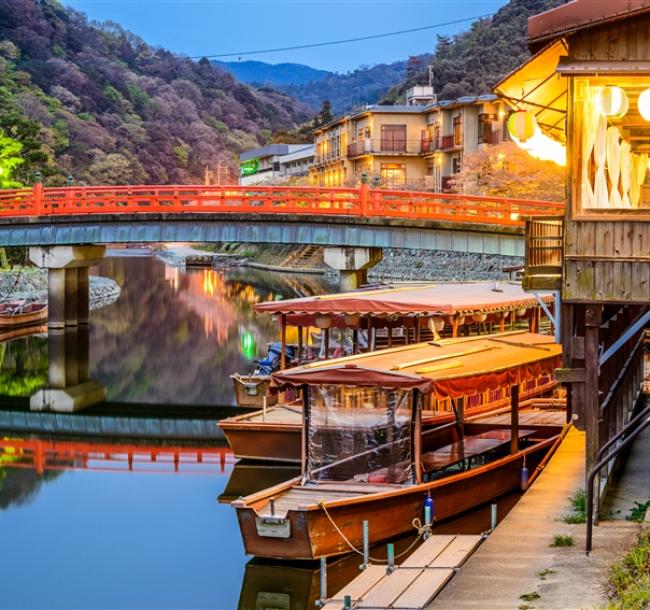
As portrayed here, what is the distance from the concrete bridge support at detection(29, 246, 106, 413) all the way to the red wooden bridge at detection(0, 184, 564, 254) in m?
0.94

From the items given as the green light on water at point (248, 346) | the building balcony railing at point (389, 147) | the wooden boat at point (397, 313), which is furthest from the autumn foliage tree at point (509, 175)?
the wooden boat at point (397, 313)

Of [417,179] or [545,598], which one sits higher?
[417,179]

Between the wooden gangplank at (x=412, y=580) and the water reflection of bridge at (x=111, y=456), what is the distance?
11.7 m

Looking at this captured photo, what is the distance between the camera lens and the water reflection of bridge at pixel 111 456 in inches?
981

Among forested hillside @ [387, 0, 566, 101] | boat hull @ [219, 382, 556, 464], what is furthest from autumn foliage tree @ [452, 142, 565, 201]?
forested hillside @ [387, 0, 566, 101]

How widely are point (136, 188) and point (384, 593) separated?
33784mm

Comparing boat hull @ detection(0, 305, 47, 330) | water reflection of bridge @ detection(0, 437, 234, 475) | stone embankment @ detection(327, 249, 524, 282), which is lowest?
water reflection of bridge @ detection(0, 437, 234, 475)

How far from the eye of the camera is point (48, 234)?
47.7 meters

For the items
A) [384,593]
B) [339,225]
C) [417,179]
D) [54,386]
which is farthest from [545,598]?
[417,179]

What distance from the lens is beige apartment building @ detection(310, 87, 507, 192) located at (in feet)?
261

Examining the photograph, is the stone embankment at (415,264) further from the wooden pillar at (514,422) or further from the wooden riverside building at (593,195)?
the wooden riverside building at (593,195)

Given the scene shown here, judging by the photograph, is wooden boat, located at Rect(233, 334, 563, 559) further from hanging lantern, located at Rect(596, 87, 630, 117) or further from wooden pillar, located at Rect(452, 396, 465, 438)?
hanging lantern, located at Rect(596, 87, 630, 117)

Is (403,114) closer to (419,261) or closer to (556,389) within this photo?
(419,261)

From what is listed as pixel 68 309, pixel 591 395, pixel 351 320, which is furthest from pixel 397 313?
pixel 68 309
